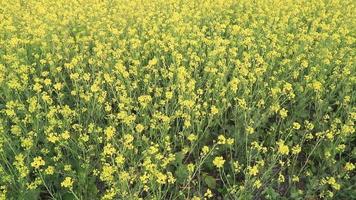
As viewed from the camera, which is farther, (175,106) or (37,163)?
(175,106)

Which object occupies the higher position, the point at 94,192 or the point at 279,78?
the point at 279,78

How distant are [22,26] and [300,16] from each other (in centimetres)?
455

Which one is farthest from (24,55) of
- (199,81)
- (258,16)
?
(258,16)

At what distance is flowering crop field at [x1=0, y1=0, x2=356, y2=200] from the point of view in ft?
11.2

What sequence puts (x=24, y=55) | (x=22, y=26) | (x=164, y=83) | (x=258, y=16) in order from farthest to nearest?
1. (x=258, y=16)
2. (x=22, y=26)
3. (x=24, y=55)
4. (x=164, y=83)

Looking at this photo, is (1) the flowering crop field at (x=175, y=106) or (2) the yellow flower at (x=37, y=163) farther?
(1) the flowering crop field at (x=175, y=106)

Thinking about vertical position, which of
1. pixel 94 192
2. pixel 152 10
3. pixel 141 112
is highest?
pixel 152 10

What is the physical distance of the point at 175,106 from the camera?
419 cm

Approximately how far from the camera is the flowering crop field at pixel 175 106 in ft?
11.2

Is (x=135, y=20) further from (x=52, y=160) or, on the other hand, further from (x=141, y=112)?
(x=52, y=160)

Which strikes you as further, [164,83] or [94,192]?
[164,83]

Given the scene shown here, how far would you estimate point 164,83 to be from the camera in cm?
459

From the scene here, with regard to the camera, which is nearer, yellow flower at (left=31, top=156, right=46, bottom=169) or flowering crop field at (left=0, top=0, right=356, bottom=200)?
yellow flower at (left=31, top=156, right=46, bottom=169)

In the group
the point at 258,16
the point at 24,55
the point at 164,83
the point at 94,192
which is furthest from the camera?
the point at 258,16
